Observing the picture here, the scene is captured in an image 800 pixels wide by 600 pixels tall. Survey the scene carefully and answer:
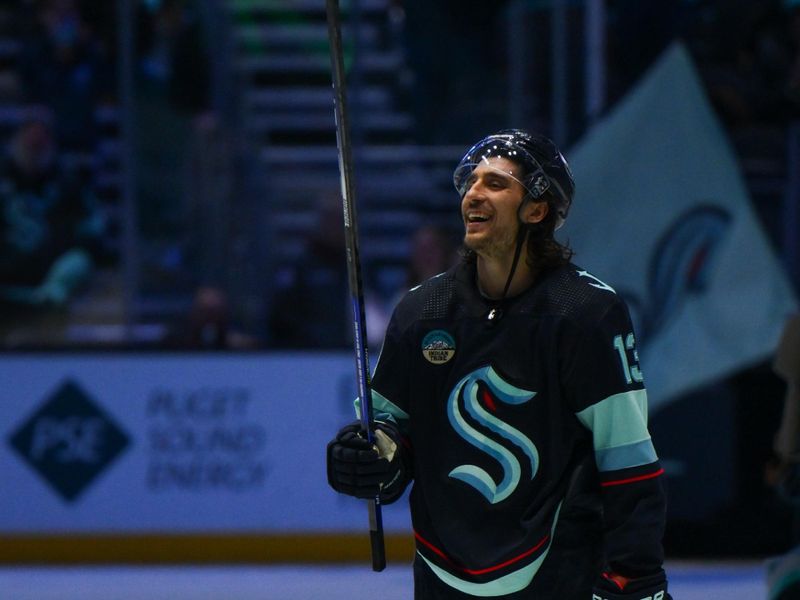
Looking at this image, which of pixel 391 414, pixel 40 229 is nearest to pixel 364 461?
pixel 391 414

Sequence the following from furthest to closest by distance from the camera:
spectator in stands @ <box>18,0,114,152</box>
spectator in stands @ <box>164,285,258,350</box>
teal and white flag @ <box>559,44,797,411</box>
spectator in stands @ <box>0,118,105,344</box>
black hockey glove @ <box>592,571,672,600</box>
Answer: spectator in stands @ <box>18,0,114,152</box>, spectator in stands @ <box>0,118,105,344</box>, spectator in stands @ <box>164,285,258,350</box>, teal and white flag @ <box>559,44,797,411</box>, black hockey glove @ <box>592,571,672,600</box>

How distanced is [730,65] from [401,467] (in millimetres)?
5503

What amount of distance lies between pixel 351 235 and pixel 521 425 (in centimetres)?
43

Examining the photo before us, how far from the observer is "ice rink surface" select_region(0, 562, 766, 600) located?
623 cm

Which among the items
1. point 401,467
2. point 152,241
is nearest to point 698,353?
point 152,241

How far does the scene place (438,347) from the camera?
2592mm

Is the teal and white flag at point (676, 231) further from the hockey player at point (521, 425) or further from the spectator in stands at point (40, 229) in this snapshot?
the hockey player at point (521, 425)

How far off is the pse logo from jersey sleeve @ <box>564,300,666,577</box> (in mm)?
4834

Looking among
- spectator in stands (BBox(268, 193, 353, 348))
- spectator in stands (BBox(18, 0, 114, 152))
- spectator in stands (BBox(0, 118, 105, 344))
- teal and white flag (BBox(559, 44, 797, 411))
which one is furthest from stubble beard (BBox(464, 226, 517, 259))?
spectator in stands (BBox(18, 0, 114, 152))

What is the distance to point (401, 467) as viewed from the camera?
8.71ft

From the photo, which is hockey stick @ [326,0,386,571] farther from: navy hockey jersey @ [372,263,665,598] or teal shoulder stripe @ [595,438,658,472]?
teal shoulder stripe @ [595,438,658,472]

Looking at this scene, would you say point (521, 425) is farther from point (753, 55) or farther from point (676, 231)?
point (753, 55)

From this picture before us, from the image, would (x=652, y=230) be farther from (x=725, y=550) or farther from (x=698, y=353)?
(x=725, y=550)

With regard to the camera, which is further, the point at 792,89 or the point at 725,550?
the point at 725,550
